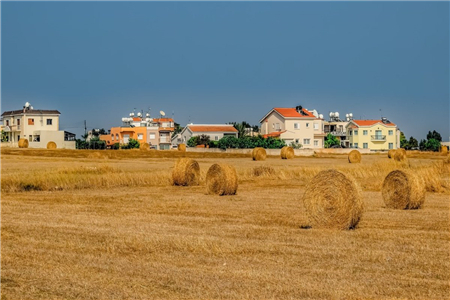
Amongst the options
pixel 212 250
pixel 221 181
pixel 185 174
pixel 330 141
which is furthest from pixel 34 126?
pixel 212 250

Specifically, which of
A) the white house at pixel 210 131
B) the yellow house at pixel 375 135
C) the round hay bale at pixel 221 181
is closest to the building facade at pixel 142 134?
the white house at pixel 210 131

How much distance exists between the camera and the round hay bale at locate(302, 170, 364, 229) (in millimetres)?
18000

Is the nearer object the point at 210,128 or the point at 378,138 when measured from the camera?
the point at 210,128

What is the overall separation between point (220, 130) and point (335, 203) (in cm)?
9704

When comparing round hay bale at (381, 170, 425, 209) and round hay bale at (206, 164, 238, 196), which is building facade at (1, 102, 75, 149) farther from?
round hay bale at (381, 170, 425, 209)

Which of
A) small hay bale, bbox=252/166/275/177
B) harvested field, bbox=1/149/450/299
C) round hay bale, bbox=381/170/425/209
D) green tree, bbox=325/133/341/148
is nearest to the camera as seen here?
harvested field, bbox=1/149/450/299

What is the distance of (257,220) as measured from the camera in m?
19.6

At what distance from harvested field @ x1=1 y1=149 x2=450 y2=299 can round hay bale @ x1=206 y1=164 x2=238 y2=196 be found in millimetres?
1857

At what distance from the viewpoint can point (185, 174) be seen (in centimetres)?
3300

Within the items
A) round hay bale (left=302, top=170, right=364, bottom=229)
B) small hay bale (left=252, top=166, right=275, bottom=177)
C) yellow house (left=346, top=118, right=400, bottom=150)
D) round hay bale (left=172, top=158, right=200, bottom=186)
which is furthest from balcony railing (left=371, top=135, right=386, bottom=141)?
round hay bale (left=302, top=170, right=364, bottom=229)

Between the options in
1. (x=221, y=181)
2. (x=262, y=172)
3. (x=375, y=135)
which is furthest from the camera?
(x=375, y=135)

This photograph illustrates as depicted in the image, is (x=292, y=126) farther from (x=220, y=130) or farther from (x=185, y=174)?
(x=185, y=174)

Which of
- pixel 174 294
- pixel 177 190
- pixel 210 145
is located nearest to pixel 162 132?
pixel 210 145

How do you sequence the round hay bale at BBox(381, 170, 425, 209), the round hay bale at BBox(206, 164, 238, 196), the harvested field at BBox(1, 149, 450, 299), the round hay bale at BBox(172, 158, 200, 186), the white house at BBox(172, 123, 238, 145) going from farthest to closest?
the white house at BBox(172, 123, 238, 145)
the round hay bale at BBox(172, 158, 200, 186)
the round hay bale at BBox(206, 164, 238, 196)
the round hay bale at BBox(381, 170, 425, 209)
the harvested field at BBox(1, 149, 450, 299)
